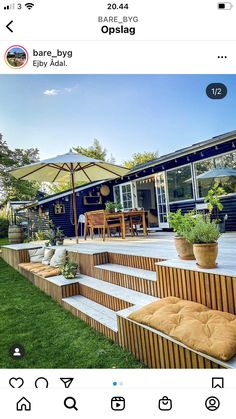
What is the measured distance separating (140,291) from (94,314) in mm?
484

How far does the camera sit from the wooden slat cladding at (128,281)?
2.18 meters

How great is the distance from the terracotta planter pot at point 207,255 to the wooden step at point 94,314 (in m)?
0.85

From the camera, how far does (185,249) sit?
2.06 metres

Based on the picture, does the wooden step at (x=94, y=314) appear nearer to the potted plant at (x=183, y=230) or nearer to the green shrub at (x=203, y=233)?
the potted plant at (x=183, y=230)

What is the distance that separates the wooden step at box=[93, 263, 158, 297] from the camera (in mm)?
2201

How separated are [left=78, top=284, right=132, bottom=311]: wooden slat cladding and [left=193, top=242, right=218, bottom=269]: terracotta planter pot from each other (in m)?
0.74

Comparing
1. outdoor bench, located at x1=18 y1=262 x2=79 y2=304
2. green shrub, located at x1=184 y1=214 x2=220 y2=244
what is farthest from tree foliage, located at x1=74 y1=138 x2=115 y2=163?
outdoor bench, located at x1=18 y1=262 x2=79 y2=304

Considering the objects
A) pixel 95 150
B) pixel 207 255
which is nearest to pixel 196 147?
pixel 95 150
